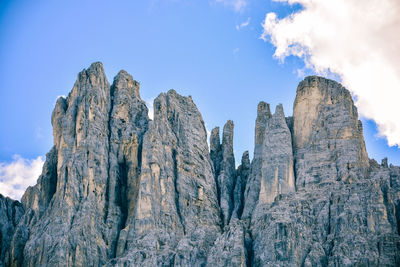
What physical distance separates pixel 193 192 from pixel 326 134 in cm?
2058

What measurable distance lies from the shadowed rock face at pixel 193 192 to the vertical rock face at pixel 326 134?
158mm

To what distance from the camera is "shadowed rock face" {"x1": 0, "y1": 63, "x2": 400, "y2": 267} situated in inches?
3853

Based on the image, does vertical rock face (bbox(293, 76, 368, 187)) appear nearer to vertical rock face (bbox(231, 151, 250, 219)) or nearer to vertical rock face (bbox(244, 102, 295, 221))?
vertical rock face (bbox(244, 102, 295, 221))

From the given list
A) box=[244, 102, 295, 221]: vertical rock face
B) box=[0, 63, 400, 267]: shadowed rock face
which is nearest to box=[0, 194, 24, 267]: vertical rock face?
box=[0, 63, 400, 267]: shadowed rock face

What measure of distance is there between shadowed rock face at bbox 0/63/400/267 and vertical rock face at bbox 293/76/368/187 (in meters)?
0.16

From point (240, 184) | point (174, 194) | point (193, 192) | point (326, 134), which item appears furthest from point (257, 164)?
point (174, 194)

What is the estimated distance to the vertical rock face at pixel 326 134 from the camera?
106812 mm

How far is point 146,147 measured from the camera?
112438 mm

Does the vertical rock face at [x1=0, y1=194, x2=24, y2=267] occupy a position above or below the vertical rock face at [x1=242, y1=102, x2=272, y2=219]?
below

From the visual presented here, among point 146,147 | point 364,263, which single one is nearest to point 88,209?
point 146,147

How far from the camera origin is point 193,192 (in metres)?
114

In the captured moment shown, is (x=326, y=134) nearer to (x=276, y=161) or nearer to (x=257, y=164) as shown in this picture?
(x=276, y=161)

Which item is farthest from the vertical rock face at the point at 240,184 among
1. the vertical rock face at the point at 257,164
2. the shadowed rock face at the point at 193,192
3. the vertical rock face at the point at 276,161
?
the vertical rock face at the point at 276,161

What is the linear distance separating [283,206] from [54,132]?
1495 inches
